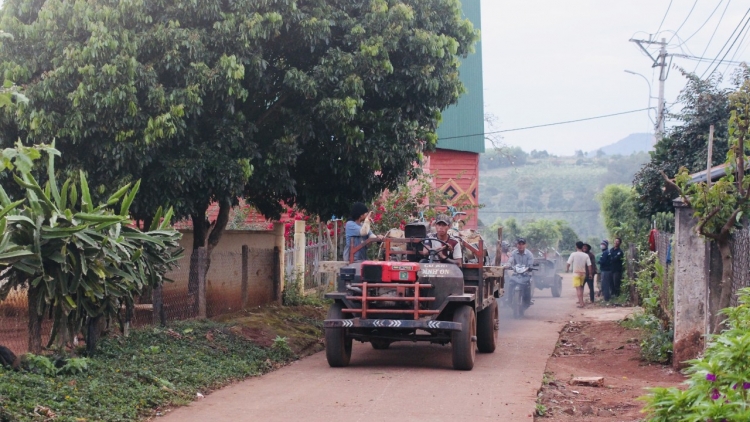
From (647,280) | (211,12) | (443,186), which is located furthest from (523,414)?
(443,186)

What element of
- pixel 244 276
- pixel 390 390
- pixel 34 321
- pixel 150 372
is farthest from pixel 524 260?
pixel 34 321

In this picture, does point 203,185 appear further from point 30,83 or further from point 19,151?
point 19,151

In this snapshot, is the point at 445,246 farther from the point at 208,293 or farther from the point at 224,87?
the point at 208,293

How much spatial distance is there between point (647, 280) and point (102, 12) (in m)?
10.8

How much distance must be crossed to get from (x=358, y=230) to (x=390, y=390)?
4180mm

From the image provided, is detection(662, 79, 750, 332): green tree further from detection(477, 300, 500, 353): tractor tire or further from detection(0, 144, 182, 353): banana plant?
detection(0, 144, 182, 353): banana plant

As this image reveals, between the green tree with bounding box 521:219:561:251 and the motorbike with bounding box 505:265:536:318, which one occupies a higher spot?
the green tree with bounding box 521:219:561:251

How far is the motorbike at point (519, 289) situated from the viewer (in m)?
19.3

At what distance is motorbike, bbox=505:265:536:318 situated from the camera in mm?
19328

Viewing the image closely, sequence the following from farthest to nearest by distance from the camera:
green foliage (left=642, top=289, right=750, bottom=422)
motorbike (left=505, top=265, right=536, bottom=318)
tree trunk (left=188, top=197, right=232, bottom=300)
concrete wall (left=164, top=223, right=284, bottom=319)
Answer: motorbike (left=505, top=265, right=536, bottom=318) → tree trunk (left=188, top=197, right=232, bottom=300) → concrete wall (left=164, top=223, right=284, bottom=319) → green foliage (left=642, top=289, right=750, bottom=422)

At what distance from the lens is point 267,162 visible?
12.4 m

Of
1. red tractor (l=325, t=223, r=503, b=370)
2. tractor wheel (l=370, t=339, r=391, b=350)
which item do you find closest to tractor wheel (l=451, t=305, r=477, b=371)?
red tractor (l=325, t=223, r=503, b=370)

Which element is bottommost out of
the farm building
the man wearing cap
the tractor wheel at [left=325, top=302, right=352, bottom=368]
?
the tractor wheel at [left=325, top=302, right=352, bottom=368]

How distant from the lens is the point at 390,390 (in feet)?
29.1
